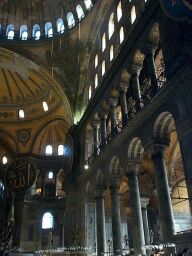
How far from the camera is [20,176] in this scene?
1761cm

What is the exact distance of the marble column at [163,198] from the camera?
9.11 meters

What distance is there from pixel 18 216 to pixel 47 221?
2.29m

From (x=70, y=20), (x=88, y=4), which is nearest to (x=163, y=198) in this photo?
(x=88, y=4)

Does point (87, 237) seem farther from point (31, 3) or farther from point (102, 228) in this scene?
point (31, 3)

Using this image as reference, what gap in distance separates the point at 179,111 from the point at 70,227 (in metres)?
12.0

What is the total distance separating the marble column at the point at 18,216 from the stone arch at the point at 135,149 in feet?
46.2

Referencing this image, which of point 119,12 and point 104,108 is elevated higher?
point 119,12

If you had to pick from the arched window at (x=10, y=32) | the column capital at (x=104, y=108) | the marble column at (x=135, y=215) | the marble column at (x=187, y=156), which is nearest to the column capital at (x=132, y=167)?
the marble column at (x=135, y=215)

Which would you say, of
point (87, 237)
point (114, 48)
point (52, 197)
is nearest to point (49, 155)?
point (52, 197)

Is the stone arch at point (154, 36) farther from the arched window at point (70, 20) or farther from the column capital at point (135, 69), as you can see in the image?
the arched window at point (70, 20)

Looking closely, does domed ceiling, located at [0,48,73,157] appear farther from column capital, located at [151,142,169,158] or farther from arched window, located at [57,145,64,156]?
column capital, located at [151,142,169,158]

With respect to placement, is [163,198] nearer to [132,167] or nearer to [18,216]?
[132,167]

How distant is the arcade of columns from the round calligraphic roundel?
135 inches

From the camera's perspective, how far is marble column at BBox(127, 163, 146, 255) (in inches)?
422
